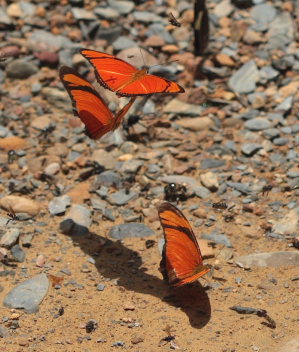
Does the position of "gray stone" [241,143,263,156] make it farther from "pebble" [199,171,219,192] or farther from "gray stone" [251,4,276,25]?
"gray stone" [251,4,276,25]

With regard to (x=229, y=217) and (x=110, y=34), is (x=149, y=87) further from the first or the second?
(x=110, y=34)

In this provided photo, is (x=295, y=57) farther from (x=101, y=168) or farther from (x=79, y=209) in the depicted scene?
(x=79, y=209)

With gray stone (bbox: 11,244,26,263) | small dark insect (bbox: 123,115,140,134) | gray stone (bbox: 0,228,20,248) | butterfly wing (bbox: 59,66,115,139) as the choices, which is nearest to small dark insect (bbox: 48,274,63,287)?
gray stone (bbox: 11,244,26,263)

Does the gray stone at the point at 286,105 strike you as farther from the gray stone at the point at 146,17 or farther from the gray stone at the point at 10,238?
the gray stone at the point at 10,238

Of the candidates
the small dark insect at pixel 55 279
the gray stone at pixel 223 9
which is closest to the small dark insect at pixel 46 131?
the small dark insect at pixel 55 279

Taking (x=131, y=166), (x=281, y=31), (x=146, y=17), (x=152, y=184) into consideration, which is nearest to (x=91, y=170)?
(x=131, y=166)

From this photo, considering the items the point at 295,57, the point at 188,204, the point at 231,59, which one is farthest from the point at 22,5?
the point at 188,204
